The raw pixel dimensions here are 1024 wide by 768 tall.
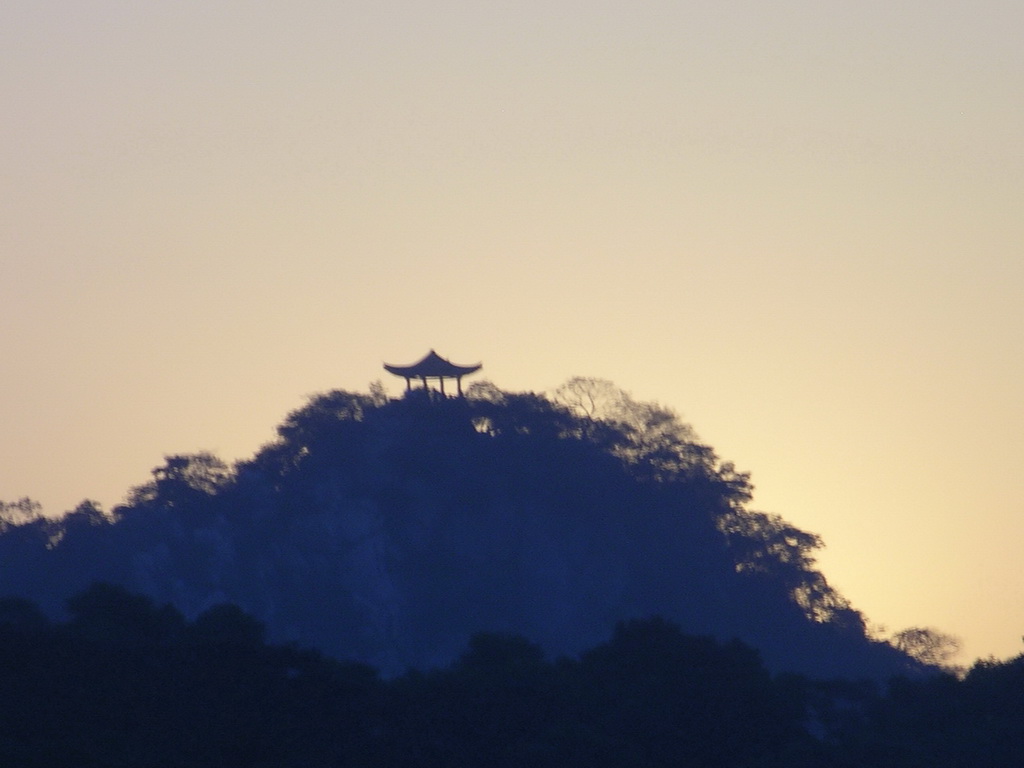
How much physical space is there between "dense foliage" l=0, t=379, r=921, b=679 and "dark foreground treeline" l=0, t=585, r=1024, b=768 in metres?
41.0

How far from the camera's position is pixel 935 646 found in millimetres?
84875

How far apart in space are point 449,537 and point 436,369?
8006mm

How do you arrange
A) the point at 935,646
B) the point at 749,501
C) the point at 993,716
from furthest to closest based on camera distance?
the point at 749,501 → the point at 935,646 → the point at 993,716

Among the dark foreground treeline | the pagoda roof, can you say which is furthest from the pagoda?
the dark foreground treeline

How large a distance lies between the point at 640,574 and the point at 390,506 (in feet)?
39.9

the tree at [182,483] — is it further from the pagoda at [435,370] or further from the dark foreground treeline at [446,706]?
the dark foreground treeline at [446,706]

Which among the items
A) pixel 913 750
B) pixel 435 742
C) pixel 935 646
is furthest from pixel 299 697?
pixel 935 646

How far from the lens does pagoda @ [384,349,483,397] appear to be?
318 ft

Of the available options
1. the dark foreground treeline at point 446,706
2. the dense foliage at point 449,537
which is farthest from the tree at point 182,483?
the dark foreground treeline at point 446,706

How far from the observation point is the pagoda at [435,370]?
97.0 meters

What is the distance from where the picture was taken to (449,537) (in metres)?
96.0

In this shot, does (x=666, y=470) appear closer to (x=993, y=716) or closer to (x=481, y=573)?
(x=481, y=573)

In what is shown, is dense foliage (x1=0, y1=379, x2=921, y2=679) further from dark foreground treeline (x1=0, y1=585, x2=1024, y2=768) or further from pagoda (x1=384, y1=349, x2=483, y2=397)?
dark foreground treeline (x1=0, y1=585, x2=1024, y2=768)

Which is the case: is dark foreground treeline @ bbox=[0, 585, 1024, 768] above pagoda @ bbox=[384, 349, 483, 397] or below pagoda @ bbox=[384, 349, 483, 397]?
below
